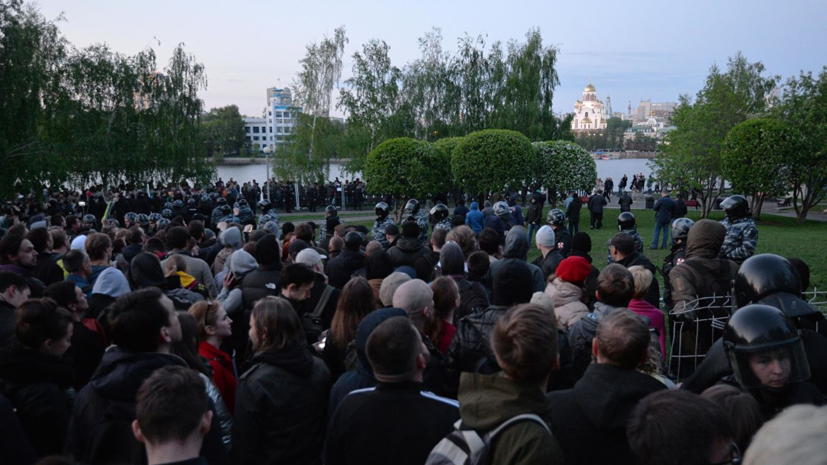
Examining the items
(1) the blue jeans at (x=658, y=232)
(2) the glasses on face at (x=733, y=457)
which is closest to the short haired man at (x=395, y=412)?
(2) the glasses on face at (x=733, y=457)

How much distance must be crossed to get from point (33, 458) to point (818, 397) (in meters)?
3.61

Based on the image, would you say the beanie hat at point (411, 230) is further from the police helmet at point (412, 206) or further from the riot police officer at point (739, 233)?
the police helmet at point (412, 206)

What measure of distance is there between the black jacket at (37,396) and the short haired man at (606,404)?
99.8 inches

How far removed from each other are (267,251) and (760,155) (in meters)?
22.1

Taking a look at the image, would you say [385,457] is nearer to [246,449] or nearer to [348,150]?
[246,449]

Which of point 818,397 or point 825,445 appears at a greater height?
point 825,445

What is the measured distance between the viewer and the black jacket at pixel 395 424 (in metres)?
2.60

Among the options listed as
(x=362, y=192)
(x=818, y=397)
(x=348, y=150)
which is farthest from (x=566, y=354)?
(x=348, y=150)

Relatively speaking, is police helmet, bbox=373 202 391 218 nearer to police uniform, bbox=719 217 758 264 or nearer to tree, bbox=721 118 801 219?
police uniform, bbox=719 217 758 264

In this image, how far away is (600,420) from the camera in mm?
2490

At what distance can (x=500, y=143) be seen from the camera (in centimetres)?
2244

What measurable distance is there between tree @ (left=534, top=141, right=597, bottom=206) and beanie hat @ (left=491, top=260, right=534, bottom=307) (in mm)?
21947

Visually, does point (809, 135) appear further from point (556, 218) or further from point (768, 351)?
point (768, 351)

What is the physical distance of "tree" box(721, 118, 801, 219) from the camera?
21.9m
